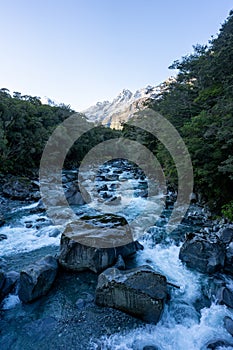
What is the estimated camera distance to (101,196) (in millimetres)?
14781

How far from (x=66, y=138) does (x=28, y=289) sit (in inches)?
1028

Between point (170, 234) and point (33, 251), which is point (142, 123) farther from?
point (33, 251)

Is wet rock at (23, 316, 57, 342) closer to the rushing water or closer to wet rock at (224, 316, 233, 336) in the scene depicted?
the rushing water

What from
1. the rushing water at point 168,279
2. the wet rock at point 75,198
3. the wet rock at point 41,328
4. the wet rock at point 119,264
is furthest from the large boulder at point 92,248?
the wet rock at point 75,198

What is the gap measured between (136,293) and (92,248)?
6.04ft

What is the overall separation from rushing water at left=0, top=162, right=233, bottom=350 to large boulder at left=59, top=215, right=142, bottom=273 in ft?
3.07

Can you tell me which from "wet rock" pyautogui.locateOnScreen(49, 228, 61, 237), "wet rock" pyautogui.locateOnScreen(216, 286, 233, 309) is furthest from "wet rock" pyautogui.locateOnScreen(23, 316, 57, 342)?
"wet rock" pyautogui.locateOnScreen(49, 228, 61, 237)

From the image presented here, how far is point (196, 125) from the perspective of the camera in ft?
33.3

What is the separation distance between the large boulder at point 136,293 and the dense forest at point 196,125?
16.6ft

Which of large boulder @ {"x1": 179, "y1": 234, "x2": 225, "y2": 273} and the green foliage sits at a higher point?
the green foliage

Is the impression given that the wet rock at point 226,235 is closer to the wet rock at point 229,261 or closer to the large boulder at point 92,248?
the wet rock at point 229,261

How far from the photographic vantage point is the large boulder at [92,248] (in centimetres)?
573

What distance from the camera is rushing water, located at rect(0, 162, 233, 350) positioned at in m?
3.88

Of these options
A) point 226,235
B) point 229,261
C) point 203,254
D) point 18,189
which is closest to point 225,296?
point 203,254
